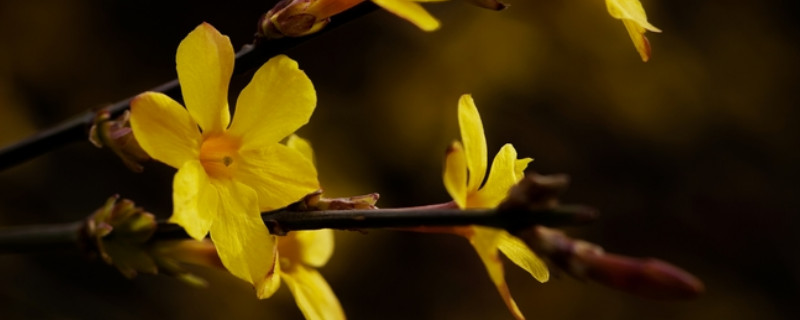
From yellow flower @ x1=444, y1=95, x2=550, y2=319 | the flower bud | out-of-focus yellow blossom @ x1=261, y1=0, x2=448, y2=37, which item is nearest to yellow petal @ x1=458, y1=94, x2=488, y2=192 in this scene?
yellow flower @ x1=444, y1=95, x2=550, y2=319

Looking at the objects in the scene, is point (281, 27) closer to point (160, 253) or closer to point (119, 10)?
point (160, 253)

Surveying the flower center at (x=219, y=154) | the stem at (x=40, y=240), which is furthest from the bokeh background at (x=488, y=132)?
the flower center at (x=219, y=154)

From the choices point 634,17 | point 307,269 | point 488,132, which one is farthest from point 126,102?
point 488,132

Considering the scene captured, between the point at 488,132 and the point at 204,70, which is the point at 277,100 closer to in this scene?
the point at 204,70

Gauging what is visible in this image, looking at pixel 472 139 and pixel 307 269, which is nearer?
pixel 472 139

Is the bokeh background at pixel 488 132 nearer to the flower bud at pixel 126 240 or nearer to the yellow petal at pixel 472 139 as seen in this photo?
the flower bud at pixel 126 240

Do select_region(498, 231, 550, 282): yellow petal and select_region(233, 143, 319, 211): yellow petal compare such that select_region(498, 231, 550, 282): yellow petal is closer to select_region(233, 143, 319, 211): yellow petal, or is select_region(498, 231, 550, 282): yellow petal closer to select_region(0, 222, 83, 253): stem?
select_region(233, 143, 319, 211): yellow petal
